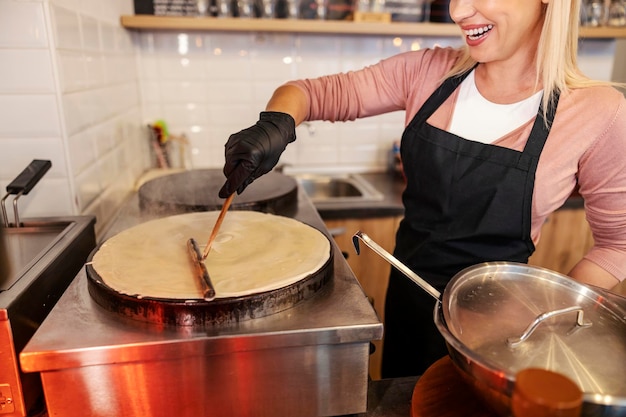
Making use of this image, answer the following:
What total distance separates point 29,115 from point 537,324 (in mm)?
1176

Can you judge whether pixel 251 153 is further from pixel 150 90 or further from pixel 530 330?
pixel 150 90

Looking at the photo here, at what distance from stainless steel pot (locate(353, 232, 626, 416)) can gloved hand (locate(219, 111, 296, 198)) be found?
26 cm

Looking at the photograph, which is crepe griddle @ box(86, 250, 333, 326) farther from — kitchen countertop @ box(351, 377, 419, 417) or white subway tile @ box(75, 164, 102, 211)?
white subway tile @ box(75, 164, 102, 211)

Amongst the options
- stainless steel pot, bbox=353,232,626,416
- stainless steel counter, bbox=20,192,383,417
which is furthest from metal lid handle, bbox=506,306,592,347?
stainless steel counter, bbox=20,192,383,417

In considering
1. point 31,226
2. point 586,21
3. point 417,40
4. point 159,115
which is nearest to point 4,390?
point 31,226

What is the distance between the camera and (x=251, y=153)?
89 cm

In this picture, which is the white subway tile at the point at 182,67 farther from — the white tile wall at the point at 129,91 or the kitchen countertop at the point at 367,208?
the kitchen countertop at the point at 367,208

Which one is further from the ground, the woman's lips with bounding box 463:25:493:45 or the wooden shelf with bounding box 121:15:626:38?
the wooden shelf with bounding box 121:15:626:38

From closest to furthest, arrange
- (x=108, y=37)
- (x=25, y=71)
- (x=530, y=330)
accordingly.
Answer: (x=530, y=330) < (x=25, y=71) < (x=108, y=37)

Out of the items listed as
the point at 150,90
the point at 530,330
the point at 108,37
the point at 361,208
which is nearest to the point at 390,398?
the point at 530,330

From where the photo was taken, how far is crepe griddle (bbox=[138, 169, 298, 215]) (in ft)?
4.20

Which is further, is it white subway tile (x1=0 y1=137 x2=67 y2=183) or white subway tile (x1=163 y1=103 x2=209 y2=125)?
white subway tile (x1=163 y1=103 x2=209 y2=125)

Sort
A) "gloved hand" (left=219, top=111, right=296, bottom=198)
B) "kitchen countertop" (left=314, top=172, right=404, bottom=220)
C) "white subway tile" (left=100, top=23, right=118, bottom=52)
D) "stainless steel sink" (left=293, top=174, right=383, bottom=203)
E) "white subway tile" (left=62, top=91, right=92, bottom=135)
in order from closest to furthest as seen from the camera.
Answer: "gloved hand" (left=219, top=111, right=296, bottom=198)
"white subway tile" (left=62, top=91, right=92, bottom=135)
"white subway tile" (left=100, top=23, right=118, bottom=52)
"kitchen countertop" (left=314, top=172, right=404, bottom=220)
"stainless steel sink" (left=293, top=174, right=383, bottom=203)

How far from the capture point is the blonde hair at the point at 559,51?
100 cm
